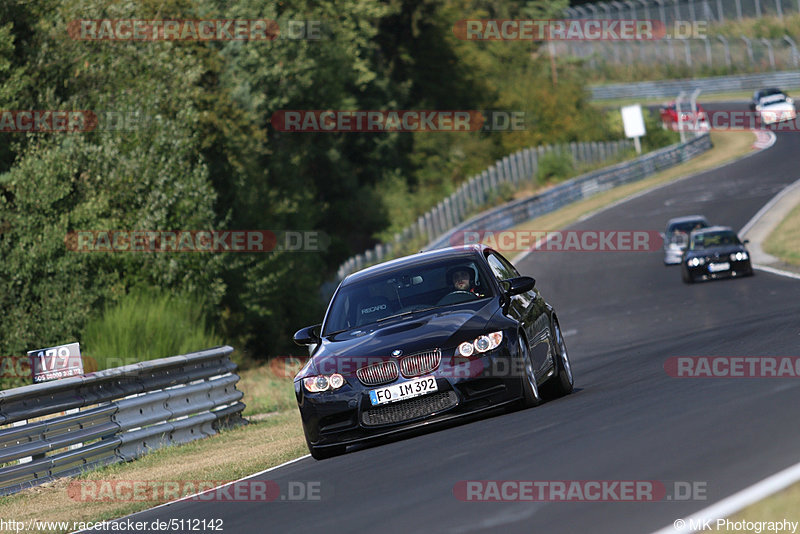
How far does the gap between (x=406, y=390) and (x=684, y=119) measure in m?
66.9

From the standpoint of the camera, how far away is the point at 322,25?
5622 centimetres

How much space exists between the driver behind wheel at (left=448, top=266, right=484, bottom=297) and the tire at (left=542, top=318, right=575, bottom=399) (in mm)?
1063

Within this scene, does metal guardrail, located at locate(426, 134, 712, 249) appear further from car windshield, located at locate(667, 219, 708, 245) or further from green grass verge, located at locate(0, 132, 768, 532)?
green grass verge, located at locate(0, 132, 768, 532)

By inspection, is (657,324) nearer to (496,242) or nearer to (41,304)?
(41,304)

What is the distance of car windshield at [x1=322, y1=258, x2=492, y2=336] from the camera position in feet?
36.9

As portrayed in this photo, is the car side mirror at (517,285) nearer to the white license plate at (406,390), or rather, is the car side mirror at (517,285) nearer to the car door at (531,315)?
the car door at (531,315)

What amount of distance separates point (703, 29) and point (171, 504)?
3406 inches

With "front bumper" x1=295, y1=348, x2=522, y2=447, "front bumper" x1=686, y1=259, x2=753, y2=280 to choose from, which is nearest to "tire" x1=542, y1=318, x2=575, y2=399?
"front bumper" x1=295, y1=348, x2=522, y2=447

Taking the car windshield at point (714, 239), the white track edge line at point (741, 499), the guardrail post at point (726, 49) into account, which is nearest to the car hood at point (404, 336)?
the white track edge line at point (741, 499)

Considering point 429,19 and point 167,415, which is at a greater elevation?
point 429,19

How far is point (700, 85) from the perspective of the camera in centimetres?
9412

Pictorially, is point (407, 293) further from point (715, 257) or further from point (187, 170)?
point (187, 170)

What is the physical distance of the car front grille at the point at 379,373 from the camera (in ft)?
33.3

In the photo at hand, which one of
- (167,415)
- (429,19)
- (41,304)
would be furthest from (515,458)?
(429,19)
